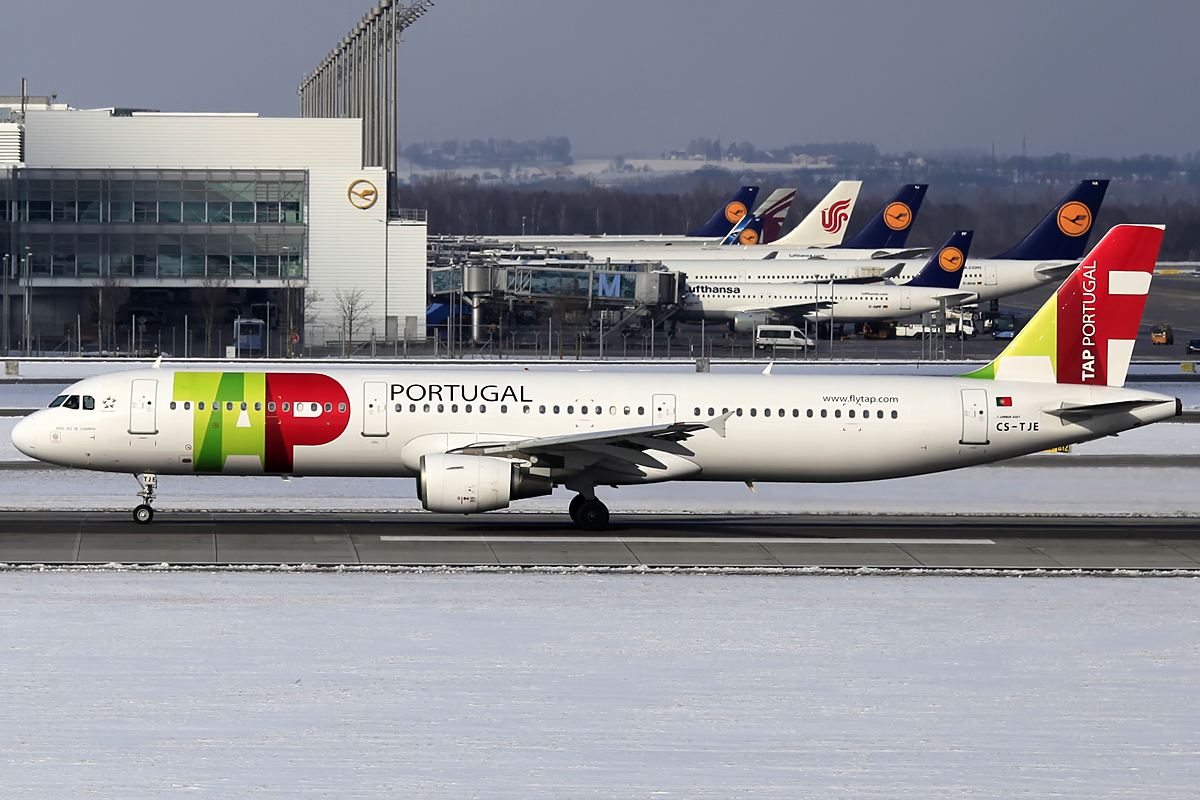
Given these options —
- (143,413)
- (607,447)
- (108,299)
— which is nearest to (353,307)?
(108,299)

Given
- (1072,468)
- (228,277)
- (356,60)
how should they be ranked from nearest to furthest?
(1072,468)
(228,277)
(356,60)

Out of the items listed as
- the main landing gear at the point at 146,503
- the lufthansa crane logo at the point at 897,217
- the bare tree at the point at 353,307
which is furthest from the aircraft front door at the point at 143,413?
the lufthansa crane logo at the point at 897,217

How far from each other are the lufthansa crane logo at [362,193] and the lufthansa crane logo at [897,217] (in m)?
66.4

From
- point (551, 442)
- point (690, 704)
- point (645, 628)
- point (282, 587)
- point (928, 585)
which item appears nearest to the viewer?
point (690, 704)

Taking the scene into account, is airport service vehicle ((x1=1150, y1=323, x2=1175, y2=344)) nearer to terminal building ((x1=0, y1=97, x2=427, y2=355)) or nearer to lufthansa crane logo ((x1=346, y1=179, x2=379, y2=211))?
terminal building ((x1=0, y1=97, x2=427, y2=355))

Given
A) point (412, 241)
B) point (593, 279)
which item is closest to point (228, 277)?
point (412, 241)

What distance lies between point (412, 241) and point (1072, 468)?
73281 millimetres

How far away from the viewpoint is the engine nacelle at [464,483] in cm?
3344

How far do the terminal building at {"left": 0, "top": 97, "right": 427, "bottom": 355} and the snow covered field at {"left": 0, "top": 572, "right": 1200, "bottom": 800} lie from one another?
83412 mm

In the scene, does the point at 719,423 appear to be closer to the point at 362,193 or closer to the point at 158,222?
the point at 362,193

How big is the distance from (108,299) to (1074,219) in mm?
80545

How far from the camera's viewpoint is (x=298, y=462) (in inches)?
1372

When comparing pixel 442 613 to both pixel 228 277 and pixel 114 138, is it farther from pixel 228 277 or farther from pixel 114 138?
pixel 114 138

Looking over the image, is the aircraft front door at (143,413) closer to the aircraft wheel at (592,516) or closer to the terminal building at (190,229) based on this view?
the aircraft wheel at (592,516)
